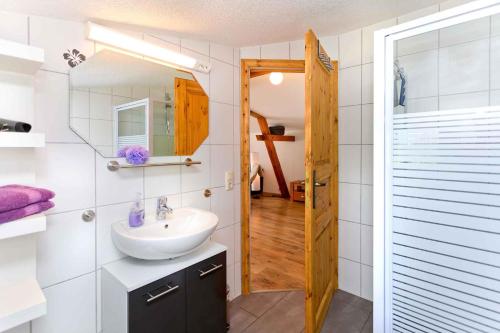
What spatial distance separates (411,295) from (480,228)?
43 centimetres

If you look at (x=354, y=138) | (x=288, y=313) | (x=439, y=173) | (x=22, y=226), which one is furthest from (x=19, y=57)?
(x=288, y=313)

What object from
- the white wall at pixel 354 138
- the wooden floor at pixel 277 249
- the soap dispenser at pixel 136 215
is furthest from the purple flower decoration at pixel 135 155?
the wooden floor at pixel 277 249

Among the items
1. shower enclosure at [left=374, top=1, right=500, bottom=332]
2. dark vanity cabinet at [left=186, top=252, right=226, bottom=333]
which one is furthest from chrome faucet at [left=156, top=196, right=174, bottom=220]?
shower enclosure at [left=374, top=1, right=500, bottom=332]

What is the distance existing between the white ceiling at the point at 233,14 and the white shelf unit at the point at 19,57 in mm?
275

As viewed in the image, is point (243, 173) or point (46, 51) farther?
point (243, 173)

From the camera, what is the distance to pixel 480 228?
989 mm

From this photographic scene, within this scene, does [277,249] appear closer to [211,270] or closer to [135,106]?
[211,270]

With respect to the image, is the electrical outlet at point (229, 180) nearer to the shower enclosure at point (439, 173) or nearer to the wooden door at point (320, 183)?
the wooden door at point (320, 183)

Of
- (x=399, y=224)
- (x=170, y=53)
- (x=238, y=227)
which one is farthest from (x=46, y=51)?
(x=399, y=224)

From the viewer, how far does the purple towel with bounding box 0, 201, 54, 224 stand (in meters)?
0.86

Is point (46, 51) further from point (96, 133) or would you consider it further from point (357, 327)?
point (357, 327)

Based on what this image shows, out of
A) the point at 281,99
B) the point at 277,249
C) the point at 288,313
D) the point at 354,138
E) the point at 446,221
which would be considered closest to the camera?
the point at 446,221

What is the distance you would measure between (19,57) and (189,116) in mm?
907

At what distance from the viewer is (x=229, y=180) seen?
1996mm
